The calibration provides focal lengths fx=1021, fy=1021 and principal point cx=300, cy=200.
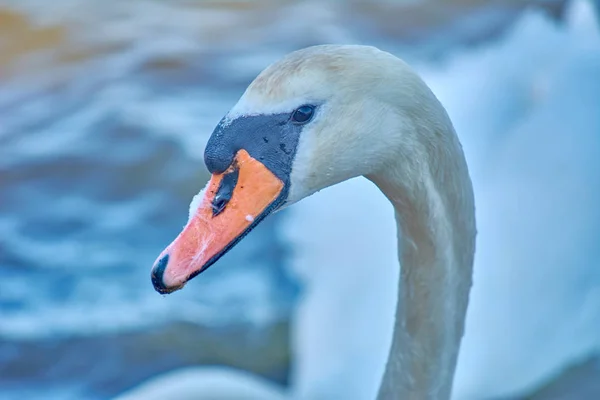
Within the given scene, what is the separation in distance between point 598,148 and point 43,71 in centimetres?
240

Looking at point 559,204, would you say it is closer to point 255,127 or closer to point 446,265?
point 446,265

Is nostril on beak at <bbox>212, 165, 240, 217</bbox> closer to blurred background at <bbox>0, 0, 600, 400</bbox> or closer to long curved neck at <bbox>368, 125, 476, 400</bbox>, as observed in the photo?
long curved neck at <bbox>368, 125, 476, 400</bbox>

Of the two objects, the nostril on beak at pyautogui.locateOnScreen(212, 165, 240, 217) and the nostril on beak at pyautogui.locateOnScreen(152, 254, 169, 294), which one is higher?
the nostril on beak at pyautogui.locateOnScreen(212, 165, 240, 217)

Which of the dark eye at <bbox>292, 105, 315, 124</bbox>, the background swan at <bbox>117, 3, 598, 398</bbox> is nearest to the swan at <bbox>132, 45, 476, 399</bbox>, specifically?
the dark eye at <bbox>292, 105, 315, 124</bbox>

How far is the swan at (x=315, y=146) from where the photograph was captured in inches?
54.7

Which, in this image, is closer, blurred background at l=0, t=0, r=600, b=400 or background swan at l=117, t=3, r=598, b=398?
background swan at l=117, t=3, r=598, b=398

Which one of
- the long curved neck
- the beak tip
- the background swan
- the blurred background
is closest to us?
the beak tip

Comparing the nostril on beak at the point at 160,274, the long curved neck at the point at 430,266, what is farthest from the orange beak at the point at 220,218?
the long curved neck at the point at 430,266

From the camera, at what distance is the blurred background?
9.20 ft

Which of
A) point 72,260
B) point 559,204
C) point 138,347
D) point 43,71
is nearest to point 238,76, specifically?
point 43,71

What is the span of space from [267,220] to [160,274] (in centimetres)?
226

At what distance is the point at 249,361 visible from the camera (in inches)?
126

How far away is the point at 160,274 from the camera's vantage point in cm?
139

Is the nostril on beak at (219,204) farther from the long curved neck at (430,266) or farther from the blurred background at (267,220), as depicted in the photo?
the blurred background at (267,220)
